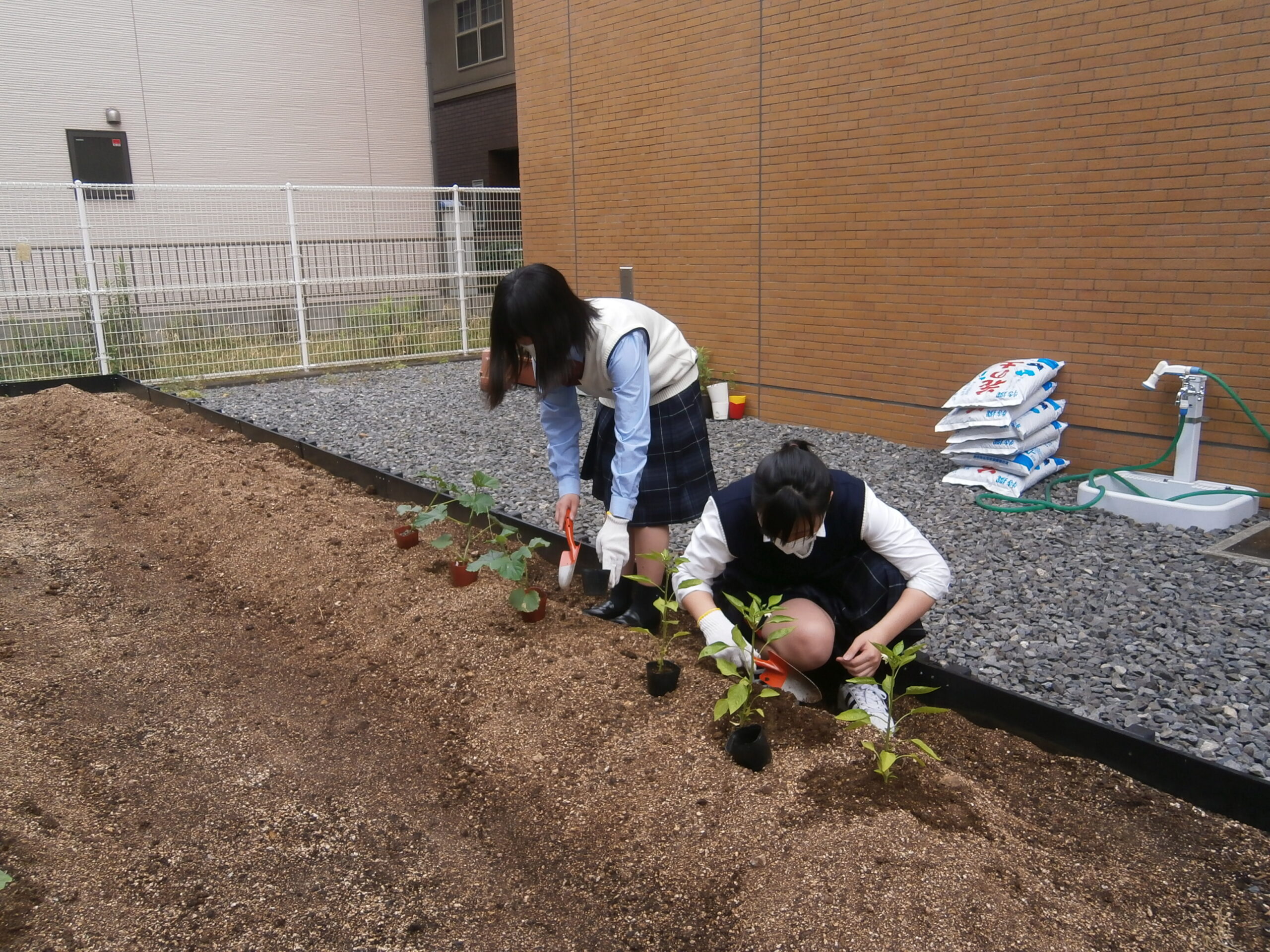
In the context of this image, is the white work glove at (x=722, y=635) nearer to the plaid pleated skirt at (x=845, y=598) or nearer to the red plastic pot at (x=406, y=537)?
the plaid pleated skirt at (x=845, y=598)

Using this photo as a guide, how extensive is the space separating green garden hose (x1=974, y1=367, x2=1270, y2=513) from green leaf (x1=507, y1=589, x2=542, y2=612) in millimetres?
2565

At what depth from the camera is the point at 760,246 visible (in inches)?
270

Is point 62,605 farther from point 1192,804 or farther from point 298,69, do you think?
point 298,69

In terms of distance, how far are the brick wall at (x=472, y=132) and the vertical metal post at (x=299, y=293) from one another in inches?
193

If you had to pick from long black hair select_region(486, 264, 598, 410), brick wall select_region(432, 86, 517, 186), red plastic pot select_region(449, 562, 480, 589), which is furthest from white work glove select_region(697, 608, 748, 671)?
brick wall select_region(432, 86, 517, 186)

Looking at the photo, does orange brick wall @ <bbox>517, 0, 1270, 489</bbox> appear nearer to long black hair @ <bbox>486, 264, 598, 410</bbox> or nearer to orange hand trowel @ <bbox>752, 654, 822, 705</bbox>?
orange hand trowel @ <bbox>752, 654, 822, 705</bbox>

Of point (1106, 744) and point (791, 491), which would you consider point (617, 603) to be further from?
point (1106, 744)

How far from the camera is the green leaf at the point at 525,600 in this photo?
308 centimetres

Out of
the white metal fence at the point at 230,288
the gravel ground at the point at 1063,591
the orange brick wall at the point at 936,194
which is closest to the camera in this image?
the gravel ground at the point at 1063,591

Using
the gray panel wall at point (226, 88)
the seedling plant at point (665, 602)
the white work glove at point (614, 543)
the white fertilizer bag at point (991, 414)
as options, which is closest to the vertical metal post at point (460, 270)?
the gray panel wall at point (226, 88)

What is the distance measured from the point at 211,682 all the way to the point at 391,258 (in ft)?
25.8

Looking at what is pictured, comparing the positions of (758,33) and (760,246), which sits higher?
(758,33)

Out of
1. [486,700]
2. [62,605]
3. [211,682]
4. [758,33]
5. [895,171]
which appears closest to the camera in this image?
[486,700]

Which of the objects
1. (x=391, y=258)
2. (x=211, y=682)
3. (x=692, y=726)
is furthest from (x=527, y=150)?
(x=692, y=726)
